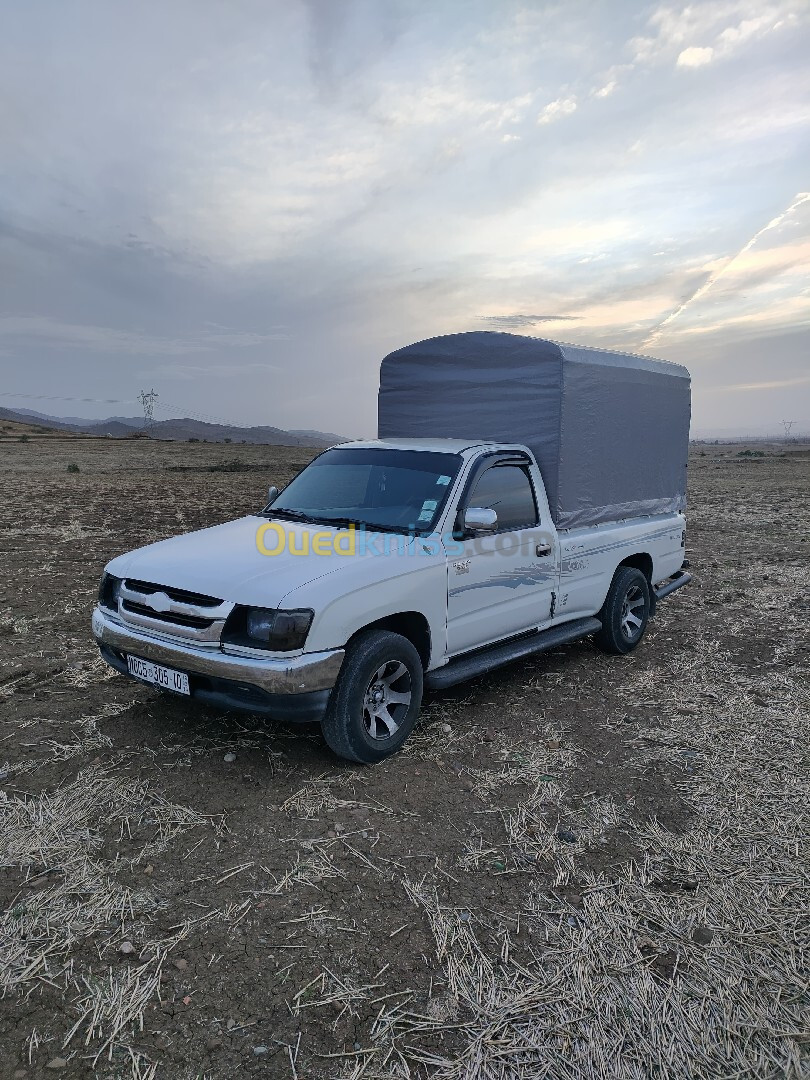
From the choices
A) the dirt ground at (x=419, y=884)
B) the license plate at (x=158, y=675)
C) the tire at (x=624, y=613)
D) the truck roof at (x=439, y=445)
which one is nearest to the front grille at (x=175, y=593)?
the license plate at (x=158, y=675)

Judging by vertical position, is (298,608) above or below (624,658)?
above

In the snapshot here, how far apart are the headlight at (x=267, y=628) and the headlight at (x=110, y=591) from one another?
107 centimetres

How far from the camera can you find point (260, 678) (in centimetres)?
352

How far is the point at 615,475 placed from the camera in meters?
6.02

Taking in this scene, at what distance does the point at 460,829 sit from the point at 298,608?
1.39m

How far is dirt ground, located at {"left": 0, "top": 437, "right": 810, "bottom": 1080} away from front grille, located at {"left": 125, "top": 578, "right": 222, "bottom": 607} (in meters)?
0.98

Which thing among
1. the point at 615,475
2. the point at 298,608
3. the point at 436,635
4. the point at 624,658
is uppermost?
the point at 615,475

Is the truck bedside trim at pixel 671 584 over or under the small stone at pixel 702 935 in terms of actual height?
over

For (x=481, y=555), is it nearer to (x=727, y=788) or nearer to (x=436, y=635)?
(x=436, y=635)

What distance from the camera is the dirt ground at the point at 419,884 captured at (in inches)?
91.1

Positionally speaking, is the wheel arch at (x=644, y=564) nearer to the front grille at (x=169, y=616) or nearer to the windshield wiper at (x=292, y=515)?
the windshield wiper at (x=292, y=515)

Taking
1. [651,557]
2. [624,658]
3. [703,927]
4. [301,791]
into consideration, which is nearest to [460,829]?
[301,791]

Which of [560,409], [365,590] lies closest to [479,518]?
[365,590]

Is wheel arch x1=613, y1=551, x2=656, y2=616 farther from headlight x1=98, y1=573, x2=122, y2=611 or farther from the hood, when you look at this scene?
headlight x1=98, y1=573, x2=122, y2=611
